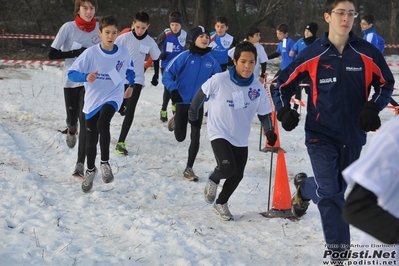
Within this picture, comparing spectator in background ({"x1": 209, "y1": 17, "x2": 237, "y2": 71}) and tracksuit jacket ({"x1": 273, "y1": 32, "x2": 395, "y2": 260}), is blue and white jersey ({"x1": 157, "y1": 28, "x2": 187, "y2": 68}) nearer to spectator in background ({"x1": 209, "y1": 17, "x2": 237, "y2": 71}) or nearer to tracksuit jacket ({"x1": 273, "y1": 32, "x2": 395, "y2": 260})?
spectator in background ({"x1": 209, "y1": 17, "x2": 237, "y2": 71})

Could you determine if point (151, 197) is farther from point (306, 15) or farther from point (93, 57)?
point (306, 15)

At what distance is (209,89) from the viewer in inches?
235

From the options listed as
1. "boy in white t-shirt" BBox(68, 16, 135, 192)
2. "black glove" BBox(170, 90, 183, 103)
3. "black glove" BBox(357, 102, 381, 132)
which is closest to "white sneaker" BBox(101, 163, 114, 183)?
"boy in white t-shirt" BBox(68, 16, 135, 192)

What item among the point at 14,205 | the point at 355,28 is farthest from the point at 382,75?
the point at 355,28

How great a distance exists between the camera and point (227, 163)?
579 cm

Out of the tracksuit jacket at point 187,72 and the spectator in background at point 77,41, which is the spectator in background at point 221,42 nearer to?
the tracksuit jacket at point 187,72

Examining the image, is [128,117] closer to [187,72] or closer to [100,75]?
[187,72]

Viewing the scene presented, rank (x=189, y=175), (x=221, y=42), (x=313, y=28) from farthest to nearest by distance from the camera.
Answer: (x=221, y=42), (x=313, y=28), (x=189, y=175)

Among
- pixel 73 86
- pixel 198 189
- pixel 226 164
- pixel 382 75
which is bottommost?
pixel 198 189

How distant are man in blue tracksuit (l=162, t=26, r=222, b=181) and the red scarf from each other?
104 centimetres

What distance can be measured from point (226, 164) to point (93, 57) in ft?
6.13

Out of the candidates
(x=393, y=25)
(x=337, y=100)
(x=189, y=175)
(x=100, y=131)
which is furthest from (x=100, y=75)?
(x=393, y=25)

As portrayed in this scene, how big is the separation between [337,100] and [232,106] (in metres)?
1.52

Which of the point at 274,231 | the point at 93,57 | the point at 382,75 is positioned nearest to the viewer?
the point at 382,75
